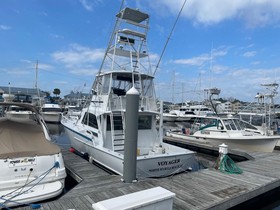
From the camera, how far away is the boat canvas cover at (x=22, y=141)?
207 inches

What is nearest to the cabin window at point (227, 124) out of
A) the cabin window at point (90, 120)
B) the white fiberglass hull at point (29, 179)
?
the cabin window at point (90, 120)

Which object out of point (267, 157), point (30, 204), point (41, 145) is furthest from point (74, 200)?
point (267, 157)

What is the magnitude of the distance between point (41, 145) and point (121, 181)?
2.20m

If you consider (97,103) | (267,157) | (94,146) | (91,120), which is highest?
(97,103)

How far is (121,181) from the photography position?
5812 millimetres

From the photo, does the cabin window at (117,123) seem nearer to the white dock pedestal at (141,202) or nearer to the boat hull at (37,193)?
the boat hull at (37,193)

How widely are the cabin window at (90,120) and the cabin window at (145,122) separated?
1596 millimetres

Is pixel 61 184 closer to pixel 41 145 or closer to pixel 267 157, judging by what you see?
pixel 41 145

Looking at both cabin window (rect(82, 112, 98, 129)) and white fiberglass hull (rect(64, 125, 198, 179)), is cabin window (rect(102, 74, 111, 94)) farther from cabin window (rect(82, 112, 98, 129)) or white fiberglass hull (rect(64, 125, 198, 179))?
white fiberglass hull (rect(64, 125, 198, 179))

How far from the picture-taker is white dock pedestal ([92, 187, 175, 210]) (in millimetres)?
3198

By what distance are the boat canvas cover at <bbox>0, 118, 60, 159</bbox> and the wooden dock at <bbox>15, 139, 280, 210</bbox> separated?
1.21m

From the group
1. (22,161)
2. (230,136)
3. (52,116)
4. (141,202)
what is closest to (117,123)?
(22,161)

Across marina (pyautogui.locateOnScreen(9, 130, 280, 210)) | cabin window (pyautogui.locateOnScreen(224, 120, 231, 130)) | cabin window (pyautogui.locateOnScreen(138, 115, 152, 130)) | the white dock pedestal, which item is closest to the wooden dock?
marina (pyautogui.locateOnScreen(9, 130, 280, 210))

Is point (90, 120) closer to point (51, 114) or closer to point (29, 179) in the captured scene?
point (29, 179)
